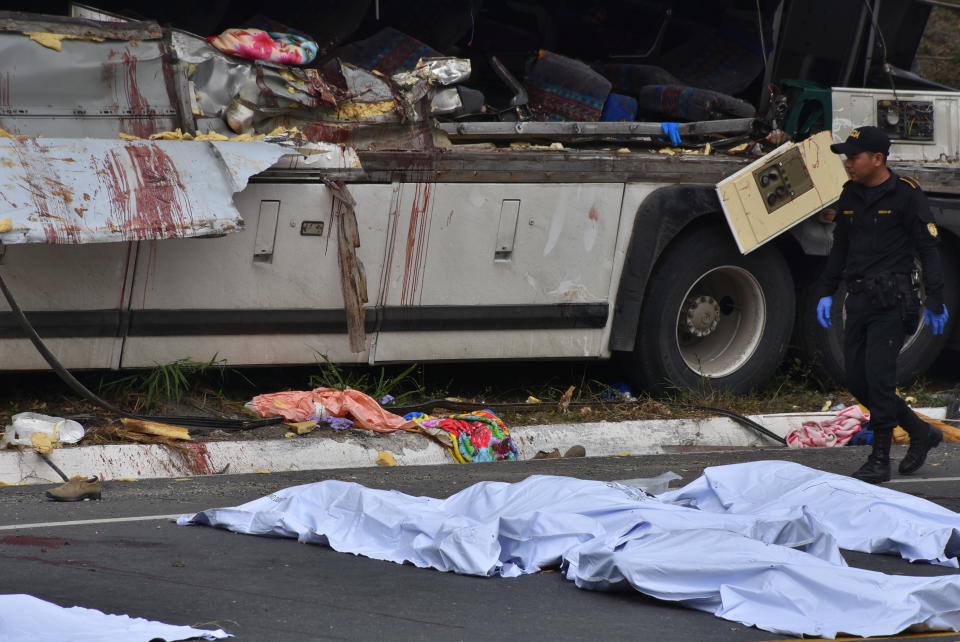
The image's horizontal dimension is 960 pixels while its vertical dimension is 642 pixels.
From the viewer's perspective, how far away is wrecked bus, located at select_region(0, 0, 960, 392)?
6301 millimetres

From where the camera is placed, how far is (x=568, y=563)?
4566mm

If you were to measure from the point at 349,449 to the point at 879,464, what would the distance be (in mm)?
2570

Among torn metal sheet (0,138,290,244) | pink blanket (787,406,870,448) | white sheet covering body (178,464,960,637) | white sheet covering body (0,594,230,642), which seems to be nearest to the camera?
white sheet covering body (0,594,230,642)

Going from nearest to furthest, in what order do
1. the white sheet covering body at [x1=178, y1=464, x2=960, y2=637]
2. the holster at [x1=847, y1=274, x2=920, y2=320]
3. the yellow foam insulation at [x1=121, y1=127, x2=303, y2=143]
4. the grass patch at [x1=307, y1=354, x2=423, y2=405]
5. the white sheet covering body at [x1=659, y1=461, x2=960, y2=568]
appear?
the white sheet covering body at [x1=178, y1=464, x2=960, y2=637] < the white sheet covering body at [x1=659, y1=461, x2=960, y2=568] < the holster at [x1=847, y1=274, x2=920, y2=320] < the yellow foam insulation at [x1=121, y1=127, x2=303, y2=143] < the grass patch at [x1=307, y1=354, x2=423, y2=405]

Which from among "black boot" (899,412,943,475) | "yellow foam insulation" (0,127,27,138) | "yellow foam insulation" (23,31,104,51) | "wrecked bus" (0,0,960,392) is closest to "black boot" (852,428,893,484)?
"black boot" (899,412,943,475)

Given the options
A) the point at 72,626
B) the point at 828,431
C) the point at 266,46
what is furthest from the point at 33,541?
the point at 828,431

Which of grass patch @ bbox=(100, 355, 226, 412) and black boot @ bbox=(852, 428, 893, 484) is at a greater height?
black boot @ bbox=(852, 428, 893, 484)

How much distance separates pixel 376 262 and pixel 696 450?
211 cm

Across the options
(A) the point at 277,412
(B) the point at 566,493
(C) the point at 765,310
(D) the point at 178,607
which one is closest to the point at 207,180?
(A) the point at 277,412

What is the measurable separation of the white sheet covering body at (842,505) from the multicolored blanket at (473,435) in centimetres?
152

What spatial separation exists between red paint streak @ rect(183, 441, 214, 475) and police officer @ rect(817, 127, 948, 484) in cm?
310

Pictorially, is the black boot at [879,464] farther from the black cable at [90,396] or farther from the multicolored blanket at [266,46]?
the multicolored blanket at [266,46]

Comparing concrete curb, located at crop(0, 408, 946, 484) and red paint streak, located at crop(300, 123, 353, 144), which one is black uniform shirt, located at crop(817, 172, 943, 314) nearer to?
concrete curb, located at crop(0, 408, 946, 484)

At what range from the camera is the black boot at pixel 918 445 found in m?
6.57
